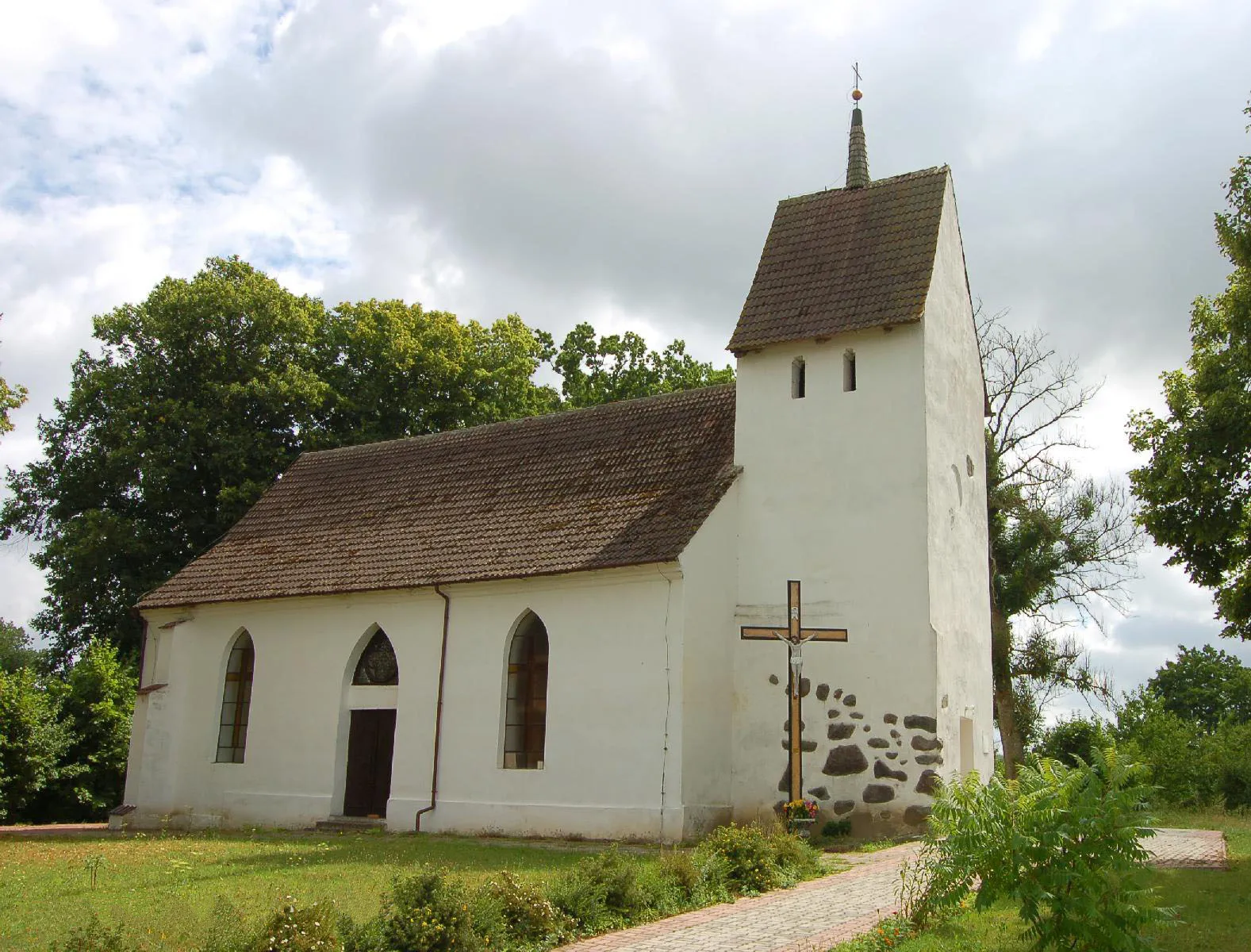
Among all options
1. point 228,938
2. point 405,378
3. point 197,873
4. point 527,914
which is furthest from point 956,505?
point 405,378

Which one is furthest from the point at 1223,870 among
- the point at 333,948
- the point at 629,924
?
the point at 333,948

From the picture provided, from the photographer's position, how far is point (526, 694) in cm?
1978

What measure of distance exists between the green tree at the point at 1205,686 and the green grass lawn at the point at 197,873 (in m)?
53.4

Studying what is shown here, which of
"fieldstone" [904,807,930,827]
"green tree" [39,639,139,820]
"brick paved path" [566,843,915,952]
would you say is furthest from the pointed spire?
"green tree" [39,639,139,820]

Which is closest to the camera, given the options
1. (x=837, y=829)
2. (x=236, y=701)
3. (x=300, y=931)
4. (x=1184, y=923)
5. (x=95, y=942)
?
(x=95, y=942)

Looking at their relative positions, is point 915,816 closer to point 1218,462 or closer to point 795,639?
point 795,639

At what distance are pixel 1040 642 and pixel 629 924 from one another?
20732mm

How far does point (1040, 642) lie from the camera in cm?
2828

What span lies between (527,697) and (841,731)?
542 centimetres

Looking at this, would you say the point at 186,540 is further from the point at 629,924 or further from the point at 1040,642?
the point at 629,924

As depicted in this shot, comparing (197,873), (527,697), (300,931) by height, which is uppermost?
(527,697)

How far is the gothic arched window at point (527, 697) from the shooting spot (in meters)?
19.5

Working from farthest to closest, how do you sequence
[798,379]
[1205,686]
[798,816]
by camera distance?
1. [1205,686]
2. [798,379]
3. [798,816]

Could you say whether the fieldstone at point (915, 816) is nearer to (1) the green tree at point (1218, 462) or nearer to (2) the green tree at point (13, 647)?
(1) the green tree at point (1218, 462)
